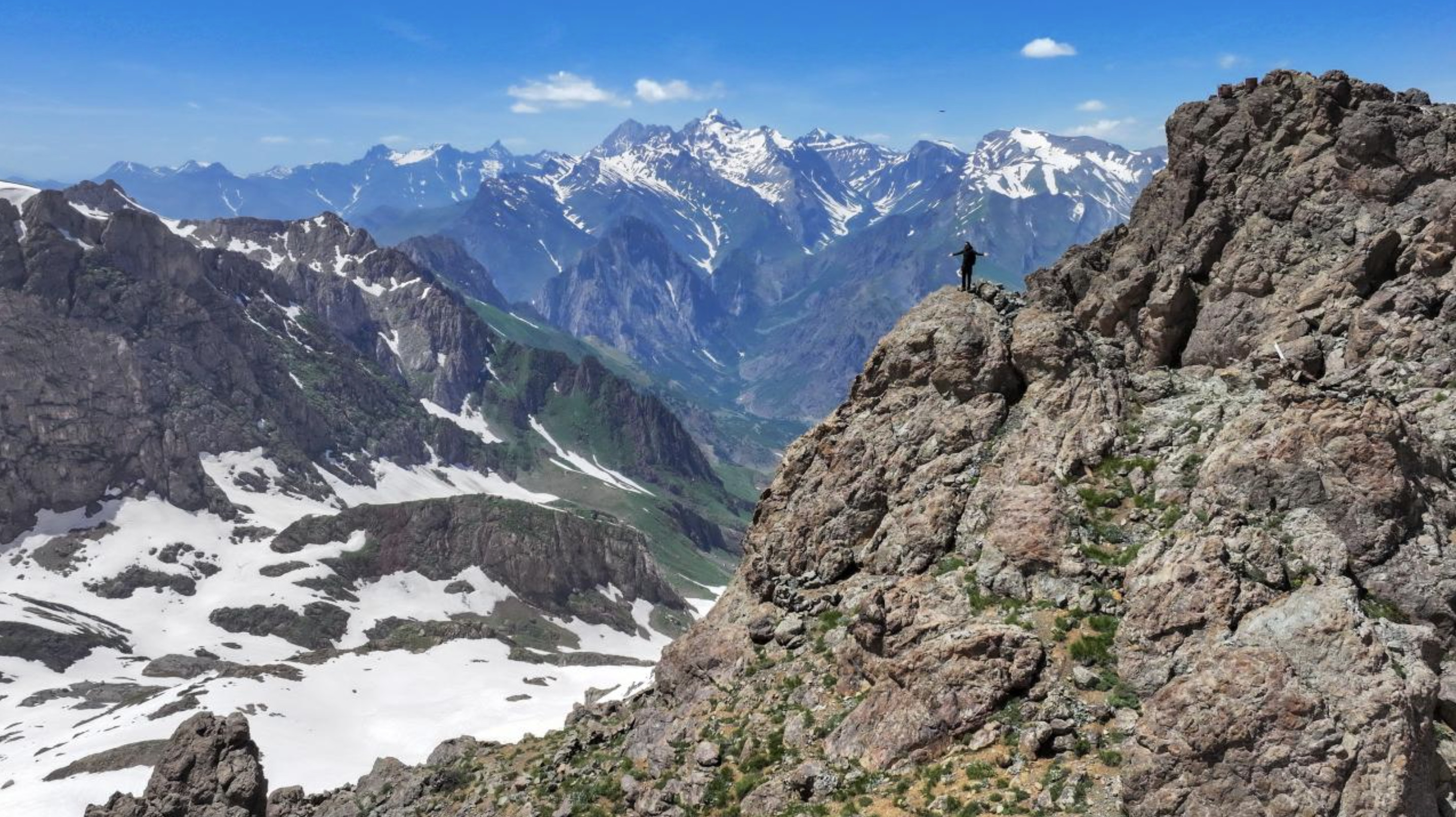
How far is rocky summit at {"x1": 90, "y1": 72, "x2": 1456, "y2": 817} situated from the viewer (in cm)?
2756

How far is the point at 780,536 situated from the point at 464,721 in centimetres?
12023

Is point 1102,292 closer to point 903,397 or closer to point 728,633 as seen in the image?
point 903,397

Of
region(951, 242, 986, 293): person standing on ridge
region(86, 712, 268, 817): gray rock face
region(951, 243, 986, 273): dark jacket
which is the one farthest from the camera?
region(86, 712, 268, 817): gray rock face

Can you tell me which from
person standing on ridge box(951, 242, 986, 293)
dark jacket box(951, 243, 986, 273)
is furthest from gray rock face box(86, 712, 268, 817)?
dark jacket box(951, 243, 986, 273)

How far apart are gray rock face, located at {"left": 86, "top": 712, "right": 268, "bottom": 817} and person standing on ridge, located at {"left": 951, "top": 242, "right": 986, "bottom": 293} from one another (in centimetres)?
5400

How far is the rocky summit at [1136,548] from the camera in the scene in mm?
27562

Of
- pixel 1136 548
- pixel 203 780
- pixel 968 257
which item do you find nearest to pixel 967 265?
pixel 968 257

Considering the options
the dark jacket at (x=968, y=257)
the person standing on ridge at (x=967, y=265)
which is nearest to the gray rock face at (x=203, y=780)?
the person standing on ridge at (x=967, y=265)

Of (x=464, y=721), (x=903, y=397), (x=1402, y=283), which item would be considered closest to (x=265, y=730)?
(x=464, y=721)

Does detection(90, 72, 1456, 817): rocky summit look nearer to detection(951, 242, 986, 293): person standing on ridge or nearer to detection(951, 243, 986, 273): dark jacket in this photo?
detection(951, 242, 986, 293): person standing on ridge

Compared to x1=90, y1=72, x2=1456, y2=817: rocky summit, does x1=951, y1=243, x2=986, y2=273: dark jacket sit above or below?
above

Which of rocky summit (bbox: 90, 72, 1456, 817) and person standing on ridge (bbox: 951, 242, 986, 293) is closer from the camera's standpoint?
rocky summit (bbox: 90, 72, 1456, 817)

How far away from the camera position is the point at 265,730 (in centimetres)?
14338

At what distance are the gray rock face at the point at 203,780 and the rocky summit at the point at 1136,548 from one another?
825 millimetres
